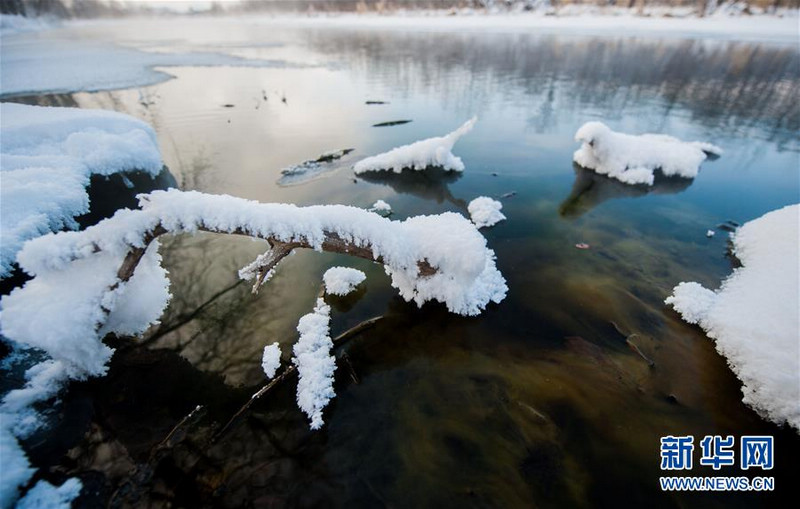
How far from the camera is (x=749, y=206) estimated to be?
1038 centimetres

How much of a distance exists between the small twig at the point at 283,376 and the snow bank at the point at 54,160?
4.91 meters

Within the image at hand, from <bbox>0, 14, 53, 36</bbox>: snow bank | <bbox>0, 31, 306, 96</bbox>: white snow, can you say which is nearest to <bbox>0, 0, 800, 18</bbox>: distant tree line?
<bbox>0, 14, 53, 36</bbox>: snow bank

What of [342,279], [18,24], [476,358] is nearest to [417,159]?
[342,279]

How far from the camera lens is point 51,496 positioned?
3846mm

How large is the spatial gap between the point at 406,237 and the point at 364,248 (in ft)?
2.41

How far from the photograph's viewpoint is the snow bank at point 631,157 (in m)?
11.7

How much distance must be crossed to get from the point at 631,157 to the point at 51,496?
15852 millimetres

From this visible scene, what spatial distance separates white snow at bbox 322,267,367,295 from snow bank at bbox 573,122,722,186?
956cm

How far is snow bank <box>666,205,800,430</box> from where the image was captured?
183 inches

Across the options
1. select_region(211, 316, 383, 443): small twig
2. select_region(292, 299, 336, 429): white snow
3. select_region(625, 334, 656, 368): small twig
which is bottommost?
select_region(211, 316, 383, 443): small twig

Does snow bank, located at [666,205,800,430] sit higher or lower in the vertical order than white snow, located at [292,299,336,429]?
higher

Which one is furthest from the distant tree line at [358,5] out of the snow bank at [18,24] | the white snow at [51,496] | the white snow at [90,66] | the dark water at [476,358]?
the white snow at [51,496]

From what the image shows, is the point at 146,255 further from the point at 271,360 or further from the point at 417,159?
the point at 417,159

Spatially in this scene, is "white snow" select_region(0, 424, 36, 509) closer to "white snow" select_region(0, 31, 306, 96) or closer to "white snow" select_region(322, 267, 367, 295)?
"white snow" select_region(322, 267, 367, 295)
